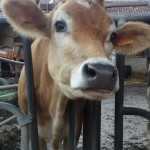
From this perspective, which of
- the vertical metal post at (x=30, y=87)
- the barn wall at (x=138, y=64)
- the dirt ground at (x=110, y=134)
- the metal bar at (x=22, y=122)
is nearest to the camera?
the metal bar at (x=22, y=122)

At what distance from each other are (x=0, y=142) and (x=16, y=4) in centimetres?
247

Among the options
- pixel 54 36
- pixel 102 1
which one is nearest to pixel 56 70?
pixel 54 36

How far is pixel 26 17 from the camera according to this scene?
2.77 meters

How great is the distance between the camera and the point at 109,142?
5293 mm

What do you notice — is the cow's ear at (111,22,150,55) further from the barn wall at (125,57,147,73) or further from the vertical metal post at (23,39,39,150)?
the barn wall at (125,57,147,73)

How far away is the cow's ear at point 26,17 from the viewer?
2672 mm

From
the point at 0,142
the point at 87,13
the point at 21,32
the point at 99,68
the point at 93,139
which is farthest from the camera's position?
the point at 0,142

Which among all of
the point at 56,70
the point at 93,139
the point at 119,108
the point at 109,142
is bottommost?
the point at 109,142

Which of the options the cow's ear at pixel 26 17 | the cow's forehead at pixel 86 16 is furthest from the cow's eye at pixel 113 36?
the cow's ear at pixel 26 17

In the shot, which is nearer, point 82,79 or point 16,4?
point 82,79

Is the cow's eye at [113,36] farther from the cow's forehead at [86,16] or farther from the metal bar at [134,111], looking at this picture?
the metal bar at [134,111]

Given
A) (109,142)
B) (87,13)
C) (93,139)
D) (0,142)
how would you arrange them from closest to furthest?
(87,13) → (93,139) → (0,142) → (109,142)

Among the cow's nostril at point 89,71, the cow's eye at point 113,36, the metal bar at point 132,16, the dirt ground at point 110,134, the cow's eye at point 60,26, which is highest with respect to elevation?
the metal bar at point 132,16

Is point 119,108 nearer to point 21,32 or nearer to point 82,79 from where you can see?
point 82,79
